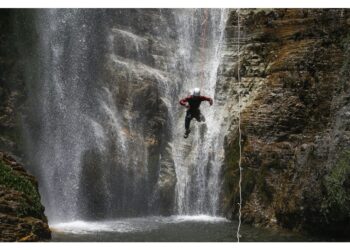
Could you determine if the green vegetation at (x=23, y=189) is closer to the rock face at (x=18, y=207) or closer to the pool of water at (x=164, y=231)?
the rock face at (x=18, y=207)

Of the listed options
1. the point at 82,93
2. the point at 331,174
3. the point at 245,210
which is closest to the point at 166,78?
the point at 82,93

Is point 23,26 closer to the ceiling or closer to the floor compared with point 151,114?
closer to the ceiling

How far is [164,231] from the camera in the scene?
15445 mm

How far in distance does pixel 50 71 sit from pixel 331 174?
11103 millimetres

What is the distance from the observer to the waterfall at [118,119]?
19.9 meters

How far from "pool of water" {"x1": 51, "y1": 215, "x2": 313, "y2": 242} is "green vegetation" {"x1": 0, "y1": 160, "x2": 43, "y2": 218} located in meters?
0.88

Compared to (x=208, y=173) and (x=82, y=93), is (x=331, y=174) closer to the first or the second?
(x=208, y=173)

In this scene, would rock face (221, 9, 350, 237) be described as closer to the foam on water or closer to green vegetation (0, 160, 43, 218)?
the foam on water

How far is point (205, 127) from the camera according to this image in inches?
832

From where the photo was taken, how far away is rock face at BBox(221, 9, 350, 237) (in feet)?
47.2

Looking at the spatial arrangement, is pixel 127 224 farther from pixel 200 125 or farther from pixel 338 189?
pixel 338 189

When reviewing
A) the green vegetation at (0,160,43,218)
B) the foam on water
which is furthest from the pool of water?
the green vegetation at (0,160,43,218)

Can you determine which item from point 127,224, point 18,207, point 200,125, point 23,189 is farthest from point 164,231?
point 200,125

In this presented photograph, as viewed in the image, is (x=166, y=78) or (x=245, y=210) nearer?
(x=245, y=210)
